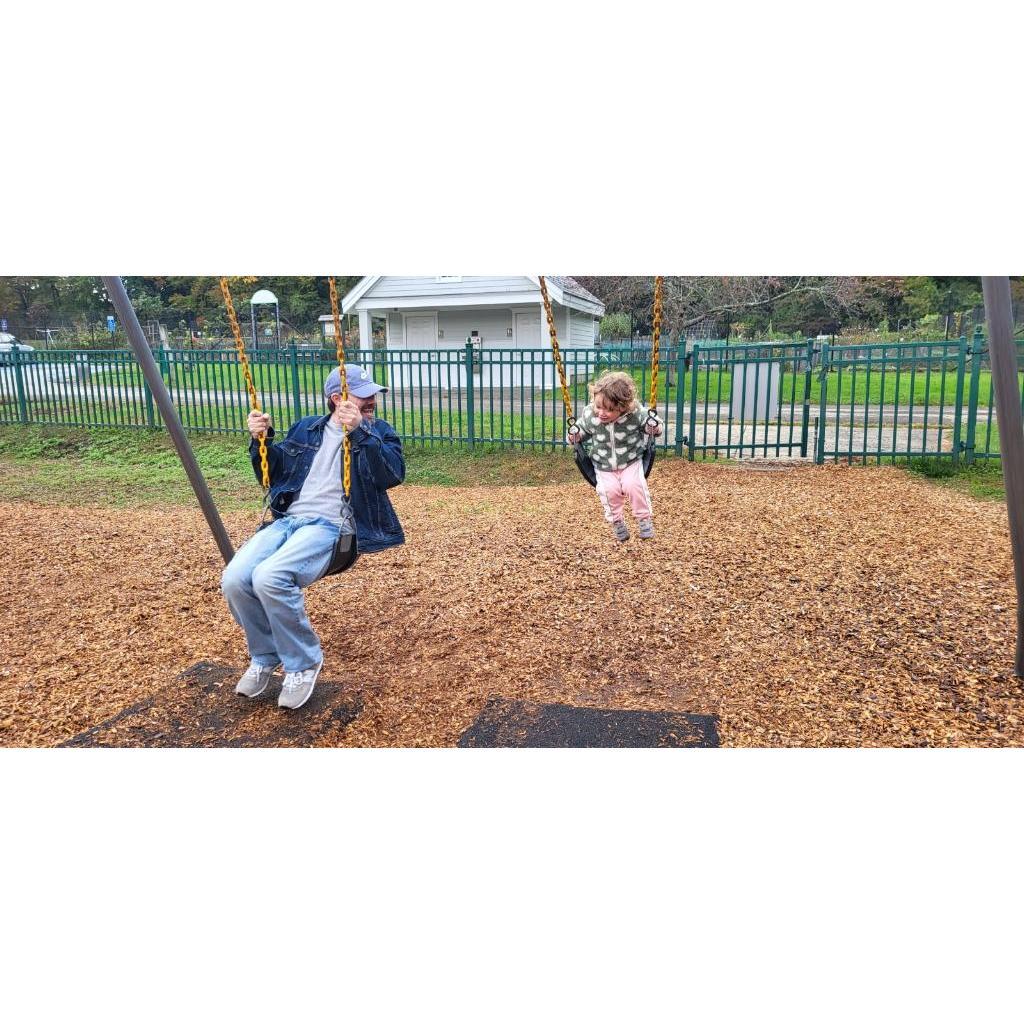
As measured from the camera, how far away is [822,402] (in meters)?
6.06

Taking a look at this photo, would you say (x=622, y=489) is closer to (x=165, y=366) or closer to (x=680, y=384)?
(x=680, y=384)

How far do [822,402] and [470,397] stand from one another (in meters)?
2.75

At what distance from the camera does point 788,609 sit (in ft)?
11.5

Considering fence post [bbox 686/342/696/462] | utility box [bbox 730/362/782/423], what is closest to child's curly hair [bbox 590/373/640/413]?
fence post [bbox 686/342/696/462]

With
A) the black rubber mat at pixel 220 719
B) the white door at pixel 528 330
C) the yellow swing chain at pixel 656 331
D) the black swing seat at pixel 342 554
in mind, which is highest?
the white door at pixel 528 330

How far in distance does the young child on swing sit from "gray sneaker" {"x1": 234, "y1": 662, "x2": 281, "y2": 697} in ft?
4.59

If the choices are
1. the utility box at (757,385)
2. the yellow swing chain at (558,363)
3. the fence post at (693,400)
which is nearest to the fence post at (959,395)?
the utility box at (757,385)

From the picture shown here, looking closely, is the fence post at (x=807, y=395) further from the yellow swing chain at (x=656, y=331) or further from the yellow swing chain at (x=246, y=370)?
the yellow swing chain at (x=246, y=370)

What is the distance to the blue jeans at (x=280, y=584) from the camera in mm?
2529

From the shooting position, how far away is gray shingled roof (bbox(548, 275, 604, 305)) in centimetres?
888

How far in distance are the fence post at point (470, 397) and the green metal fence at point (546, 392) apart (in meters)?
0.02

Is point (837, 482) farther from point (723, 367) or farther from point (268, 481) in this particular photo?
point (268, 481)

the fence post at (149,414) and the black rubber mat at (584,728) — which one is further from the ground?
the fence post at (149,414)

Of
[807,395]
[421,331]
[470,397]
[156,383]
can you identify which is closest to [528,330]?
[421,331]
